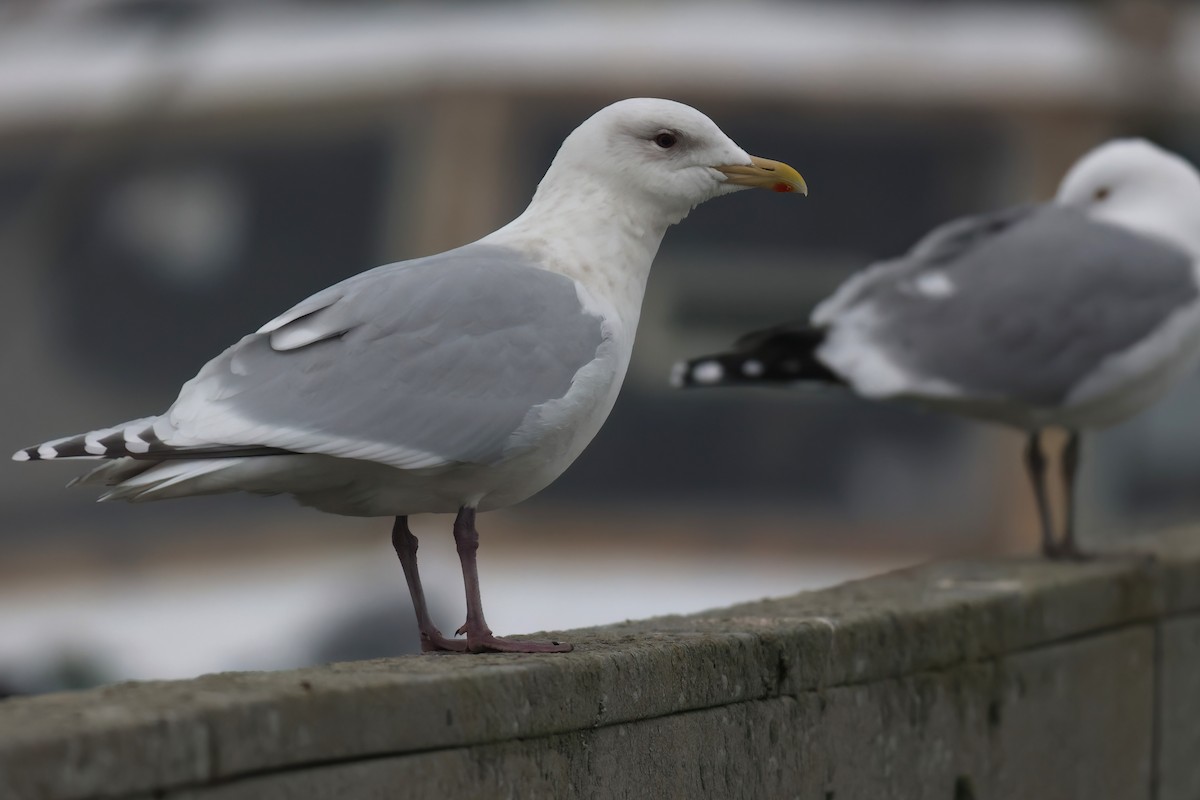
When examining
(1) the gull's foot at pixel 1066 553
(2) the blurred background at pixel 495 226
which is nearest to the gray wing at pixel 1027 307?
(1) the gull's foot at pixel 1066 553

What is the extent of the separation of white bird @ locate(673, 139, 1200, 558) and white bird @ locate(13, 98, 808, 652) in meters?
2.73

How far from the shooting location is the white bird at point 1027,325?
6.59 meters

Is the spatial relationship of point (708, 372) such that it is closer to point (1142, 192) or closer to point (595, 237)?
point (1142, 192)

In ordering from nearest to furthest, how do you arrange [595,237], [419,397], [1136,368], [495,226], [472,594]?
[419,397] → [472,594] → [595,237] → [1136,368] → [495,226]

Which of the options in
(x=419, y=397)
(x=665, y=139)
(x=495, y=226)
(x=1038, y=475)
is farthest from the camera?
(x=495, y=226)

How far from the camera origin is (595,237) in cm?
407

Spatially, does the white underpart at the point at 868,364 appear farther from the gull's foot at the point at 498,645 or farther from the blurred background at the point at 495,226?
the blurred background at the point at 495,226

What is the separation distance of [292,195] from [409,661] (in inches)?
520

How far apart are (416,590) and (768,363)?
293 centimetres

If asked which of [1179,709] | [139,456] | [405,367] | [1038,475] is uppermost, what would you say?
[405,367]

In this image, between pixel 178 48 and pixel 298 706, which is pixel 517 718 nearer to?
pixel 298 706

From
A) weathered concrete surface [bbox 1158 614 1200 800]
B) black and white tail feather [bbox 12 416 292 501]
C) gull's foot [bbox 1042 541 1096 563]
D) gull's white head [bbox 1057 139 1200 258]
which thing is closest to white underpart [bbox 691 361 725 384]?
gull's foot [bbox 1042 541 1096 563]

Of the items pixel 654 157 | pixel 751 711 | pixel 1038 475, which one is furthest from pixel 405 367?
pixel 1038 475

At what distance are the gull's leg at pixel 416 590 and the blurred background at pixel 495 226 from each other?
10516 millimetres
